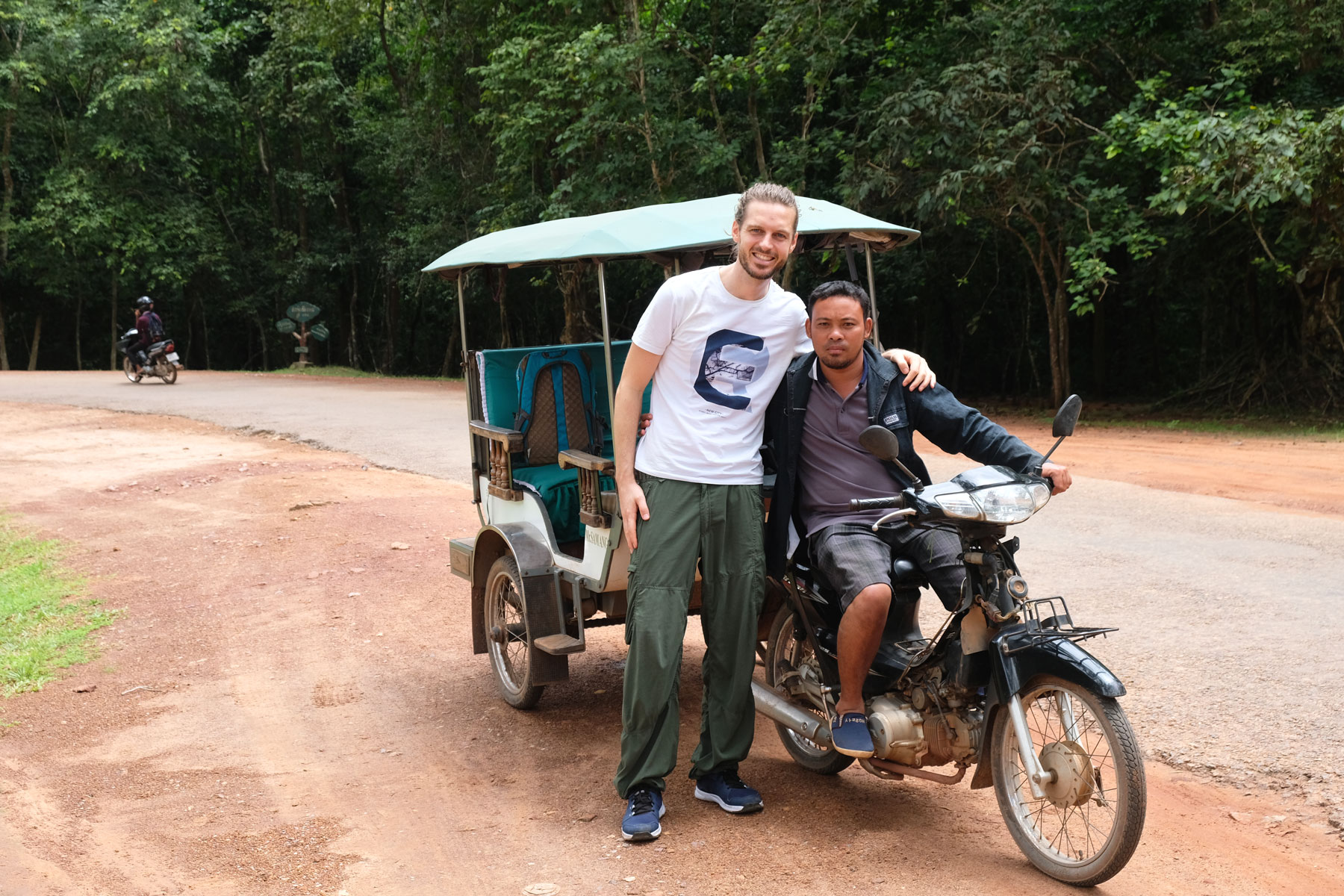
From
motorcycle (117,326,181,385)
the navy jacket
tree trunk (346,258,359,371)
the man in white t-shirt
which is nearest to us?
the navy jacket

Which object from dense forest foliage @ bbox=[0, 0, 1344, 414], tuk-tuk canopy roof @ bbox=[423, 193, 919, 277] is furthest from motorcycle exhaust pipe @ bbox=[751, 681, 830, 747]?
dense forest foliage @ bbox=[0, 0, 1344, 414]

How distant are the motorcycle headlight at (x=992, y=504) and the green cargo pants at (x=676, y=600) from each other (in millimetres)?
811

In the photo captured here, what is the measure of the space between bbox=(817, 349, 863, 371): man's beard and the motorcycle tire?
0.98m

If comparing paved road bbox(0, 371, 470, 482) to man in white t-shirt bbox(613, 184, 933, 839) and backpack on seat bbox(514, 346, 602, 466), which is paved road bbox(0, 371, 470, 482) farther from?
man in white t-shirt bbox(613, 184, 933, 839)

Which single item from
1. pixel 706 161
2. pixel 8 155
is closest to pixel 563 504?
pixel 706 161

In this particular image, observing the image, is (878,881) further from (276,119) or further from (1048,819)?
(276,119)

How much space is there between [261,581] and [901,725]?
5676 millimetres

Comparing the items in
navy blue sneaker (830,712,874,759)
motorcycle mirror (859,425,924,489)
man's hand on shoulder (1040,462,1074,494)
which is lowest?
navy blue sneaker (830,712,874,759)

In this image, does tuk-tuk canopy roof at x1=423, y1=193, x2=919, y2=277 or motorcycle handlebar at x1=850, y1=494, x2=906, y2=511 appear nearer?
motorcycle handlebar at x1=850, y1=494, x2=906, y2=511

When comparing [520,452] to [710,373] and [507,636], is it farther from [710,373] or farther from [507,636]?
[710,373]

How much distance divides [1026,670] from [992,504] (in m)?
0.49

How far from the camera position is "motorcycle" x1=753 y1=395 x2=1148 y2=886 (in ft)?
10.8

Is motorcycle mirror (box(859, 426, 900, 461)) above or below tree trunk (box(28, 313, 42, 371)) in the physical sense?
below

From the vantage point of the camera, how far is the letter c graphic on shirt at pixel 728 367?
399 cm
